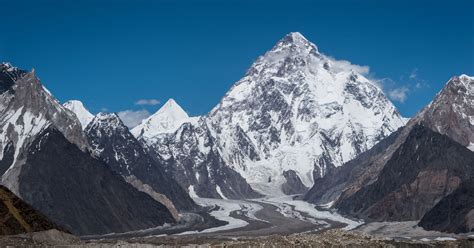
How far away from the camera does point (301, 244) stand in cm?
11669

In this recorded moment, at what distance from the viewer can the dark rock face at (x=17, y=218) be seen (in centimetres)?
12975

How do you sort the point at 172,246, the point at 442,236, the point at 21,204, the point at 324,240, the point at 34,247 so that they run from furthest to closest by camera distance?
the point at 442,236
the point at 21,204
the point at 172,246
the point at 324,240
the point at 34,247

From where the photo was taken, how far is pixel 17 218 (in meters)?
134

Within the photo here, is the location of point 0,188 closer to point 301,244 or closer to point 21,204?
point 21,204

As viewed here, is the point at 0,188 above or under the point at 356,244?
above

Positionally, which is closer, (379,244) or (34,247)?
(34,247)

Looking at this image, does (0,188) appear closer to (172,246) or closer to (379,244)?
(172,246)

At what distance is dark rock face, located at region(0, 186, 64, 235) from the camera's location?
12975 cm

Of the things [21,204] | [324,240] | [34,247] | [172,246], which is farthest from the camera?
[21,204]

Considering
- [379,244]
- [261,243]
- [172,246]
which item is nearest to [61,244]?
[172,246]

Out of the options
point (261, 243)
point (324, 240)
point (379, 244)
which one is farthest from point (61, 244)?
point (379, 244)

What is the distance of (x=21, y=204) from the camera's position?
458ft

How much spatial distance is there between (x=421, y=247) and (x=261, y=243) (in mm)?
27406

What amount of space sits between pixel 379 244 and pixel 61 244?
4991 centimetres
